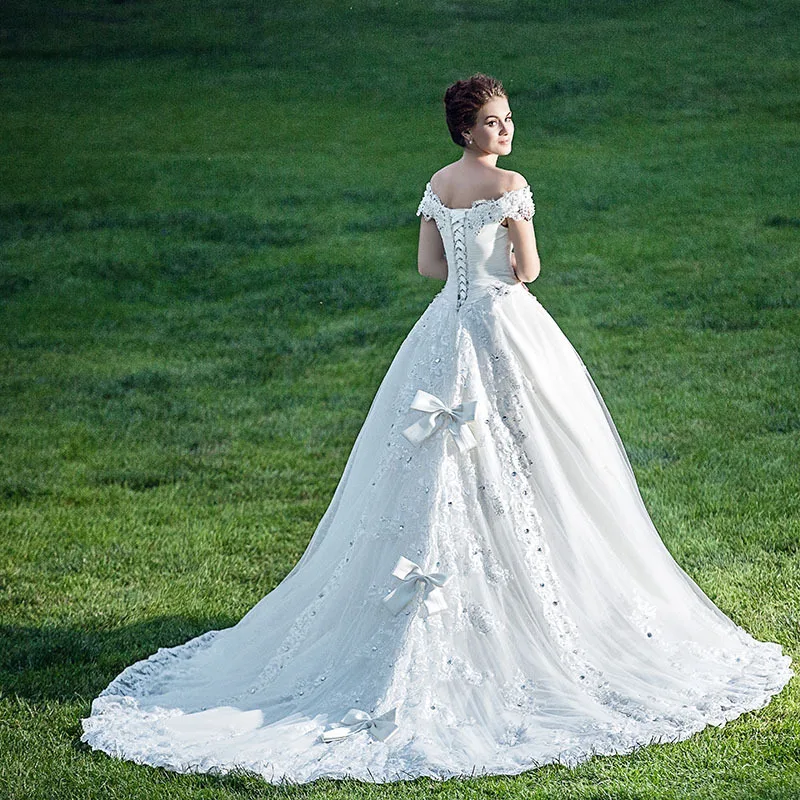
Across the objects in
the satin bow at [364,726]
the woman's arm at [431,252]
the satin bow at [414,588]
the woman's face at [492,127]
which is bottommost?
the satin bow at [364,726]

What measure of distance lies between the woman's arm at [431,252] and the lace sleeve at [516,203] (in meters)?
0.36

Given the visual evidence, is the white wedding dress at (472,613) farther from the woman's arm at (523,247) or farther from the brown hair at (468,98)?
the brown hair at (468,98)

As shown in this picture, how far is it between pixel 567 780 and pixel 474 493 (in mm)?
994

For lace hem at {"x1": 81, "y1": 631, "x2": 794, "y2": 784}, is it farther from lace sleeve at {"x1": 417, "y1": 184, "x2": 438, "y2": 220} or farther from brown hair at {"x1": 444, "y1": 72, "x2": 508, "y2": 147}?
brown hair at {"x1": 444, "y1": 72, "x2": 508, "y2": 147}

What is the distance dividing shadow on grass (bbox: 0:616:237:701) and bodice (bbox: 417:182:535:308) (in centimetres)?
190

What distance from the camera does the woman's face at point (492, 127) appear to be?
4.22 metres

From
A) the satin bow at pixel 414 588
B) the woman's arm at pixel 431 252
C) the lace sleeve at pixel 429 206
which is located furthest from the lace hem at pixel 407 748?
the lace sleeve at pixel 429 206

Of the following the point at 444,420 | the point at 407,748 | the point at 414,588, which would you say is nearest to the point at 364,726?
the point at 407,748

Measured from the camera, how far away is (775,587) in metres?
5.37

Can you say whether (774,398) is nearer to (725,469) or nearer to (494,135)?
(725,469)

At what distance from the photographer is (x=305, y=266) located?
11977 mm

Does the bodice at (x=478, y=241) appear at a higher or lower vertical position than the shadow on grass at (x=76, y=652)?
higher

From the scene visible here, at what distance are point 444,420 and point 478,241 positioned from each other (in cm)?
66

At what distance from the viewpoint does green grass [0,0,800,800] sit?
6.36 meters
